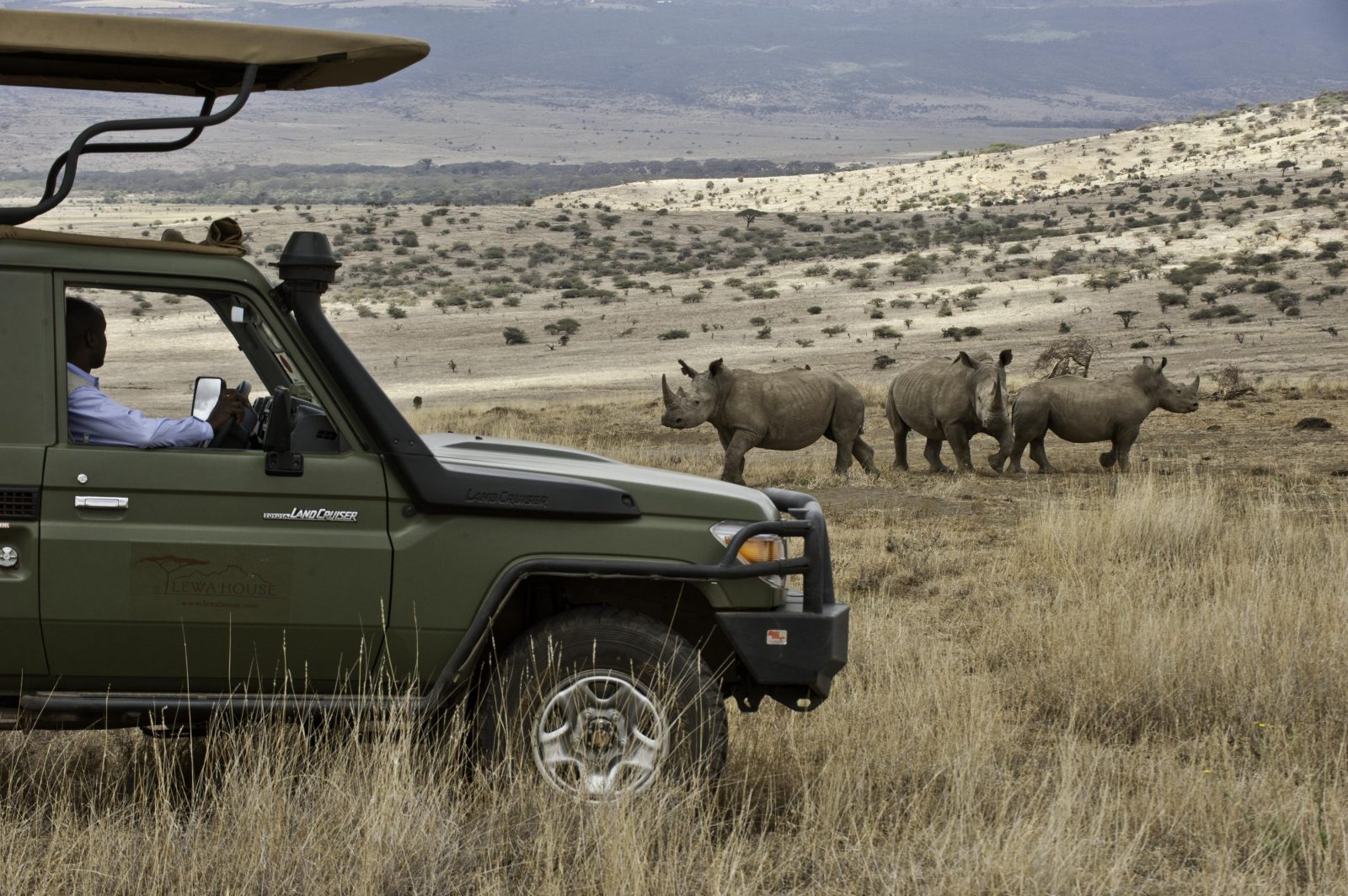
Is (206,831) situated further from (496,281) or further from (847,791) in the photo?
(496,281)

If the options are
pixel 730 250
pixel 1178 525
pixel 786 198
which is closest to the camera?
pixel 1178 525

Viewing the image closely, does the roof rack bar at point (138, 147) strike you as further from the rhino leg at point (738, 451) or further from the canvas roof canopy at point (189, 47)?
the rhino leg at point (738, 451)

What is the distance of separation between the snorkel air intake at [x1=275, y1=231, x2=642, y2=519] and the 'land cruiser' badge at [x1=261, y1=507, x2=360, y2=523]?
230 mm

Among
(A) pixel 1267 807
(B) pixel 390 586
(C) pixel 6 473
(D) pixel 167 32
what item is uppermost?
(D) pixel 167 32

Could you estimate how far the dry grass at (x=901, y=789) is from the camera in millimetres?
4551

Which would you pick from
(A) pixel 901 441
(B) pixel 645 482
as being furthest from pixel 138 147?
(A) pixel 901 441

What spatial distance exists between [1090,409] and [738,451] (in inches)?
152

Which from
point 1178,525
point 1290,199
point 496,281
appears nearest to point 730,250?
point 496,281

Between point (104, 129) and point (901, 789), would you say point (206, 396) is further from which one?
point (901, 789)

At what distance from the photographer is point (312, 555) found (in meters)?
4.95

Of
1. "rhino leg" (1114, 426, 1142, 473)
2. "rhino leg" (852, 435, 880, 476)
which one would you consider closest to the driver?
"rhino leg" (852, 435, 880, 476)

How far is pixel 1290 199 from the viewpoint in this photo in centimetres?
5475

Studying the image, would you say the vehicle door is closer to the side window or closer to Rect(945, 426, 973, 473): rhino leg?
the side window

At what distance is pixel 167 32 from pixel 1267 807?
4.62 m
